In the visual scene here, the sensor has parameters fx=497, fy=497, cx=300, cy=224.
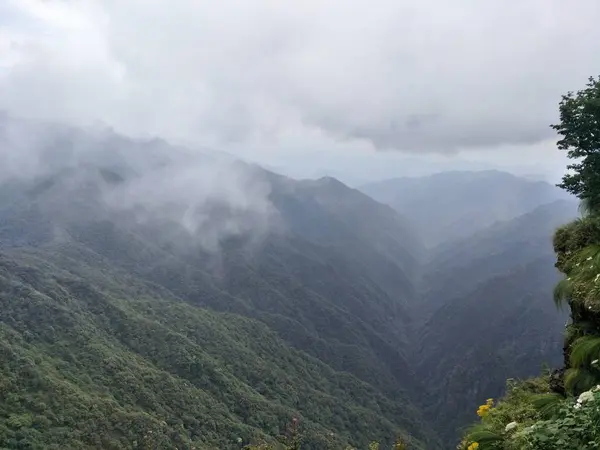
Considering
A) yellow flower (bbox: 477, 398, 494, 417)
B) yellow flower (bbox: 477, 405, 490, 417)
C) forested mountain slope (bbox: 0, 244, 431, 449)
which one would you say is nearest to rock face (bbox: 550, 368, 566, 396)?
yellow flower (bbox: 477, 398, 494, 417)

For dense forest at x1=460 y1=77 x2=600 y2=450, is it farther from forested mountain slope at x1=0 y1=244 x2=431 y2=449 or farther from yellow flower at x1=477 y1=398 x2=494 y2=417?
forested mountain slope at x1=0 y1=244 x2=431 y2=449

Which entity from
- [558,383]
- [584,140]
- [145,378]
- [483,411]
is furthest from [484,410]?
[145,378]

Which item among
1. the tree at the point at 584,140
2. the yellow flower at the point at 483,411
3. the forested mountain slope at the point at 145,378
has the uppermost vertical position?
the tree at the point at 584,140

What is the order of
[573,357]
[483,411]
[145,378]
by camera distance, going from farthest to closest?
[145,378] → [483,411] → [573,357]

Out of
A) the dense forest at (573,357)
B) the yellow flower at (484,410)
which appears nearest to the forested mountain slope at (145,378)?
the yellow flower at (484,410)

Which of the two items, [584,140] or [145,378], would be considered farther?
[145,378]

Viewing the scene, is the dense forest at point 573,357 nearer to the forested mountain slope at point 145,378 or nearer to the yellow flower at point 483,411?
the yellow flower at point 483,411

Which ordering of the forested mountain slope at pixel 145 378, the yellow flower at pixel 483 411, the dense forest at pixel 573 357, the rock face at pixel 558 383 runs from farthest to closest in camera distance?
the forested mountain slope at pixel 145 378, the yellow flower at pixel 483 411, the rock face at pixel 558 383, the dense forest at pixel 573 357

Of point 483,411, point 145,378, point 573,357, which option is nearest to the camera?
point 573,357

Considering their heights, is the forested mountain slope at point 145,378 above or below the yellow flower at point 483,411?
below

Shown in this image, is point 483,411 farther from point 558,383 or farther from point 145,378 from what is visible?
point 145,378

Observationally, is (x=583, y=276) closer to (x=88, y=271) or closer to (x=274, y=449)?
(x=274, y=449)
